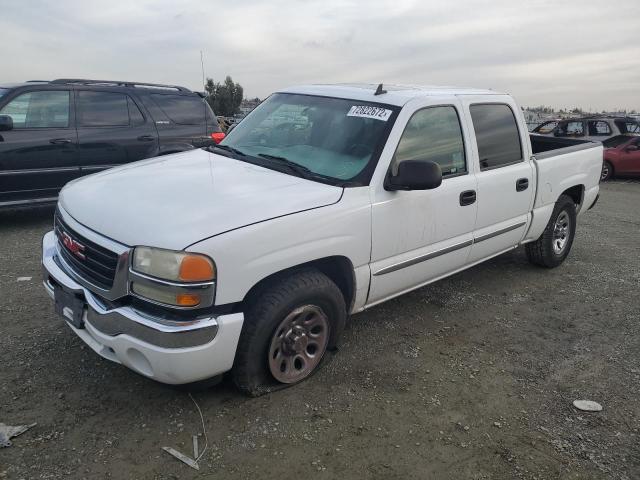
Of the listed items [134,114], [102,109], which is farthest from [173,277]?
[134,114]

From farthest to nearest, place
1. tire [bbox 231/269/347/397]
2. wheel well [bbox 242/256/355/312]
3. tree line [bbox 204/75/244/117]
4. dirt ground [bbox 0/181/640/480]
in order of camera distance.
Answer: tree line [bbox 204/75/244/117], wheel well [bbox 242/256/355/312], tire [bbox 231/269/347/397], dirt ground [bbox 0/181/640/480]

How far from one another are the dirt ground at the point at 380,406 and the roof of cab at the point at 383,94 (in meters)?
1.75

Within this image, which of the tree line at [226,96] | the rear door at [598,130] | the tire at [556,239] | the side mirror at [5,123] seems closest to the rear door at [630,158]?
the rear door at [598,130]

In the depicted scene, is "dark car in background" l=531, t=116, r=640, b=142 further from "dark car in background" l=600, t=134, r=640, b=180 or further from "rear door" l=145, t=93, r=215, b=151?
"rear door" l=145, t=93, r=215, b=151

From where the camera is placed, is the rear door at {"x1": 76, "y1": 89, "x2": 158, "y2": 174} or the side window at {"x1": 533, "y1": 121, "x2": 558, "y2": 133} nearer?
the rear door at {"x1": 76, "y1": 89, "x2": 158, "y2": 174}

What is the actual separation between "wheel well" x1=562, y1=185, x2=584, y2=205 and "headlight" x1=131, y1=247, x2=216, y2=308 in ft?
14.7

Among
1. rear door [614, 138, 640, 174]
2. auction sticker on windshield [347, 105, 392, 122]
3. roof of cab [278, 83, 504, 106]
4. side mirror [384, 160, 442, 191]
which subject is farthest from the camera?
rear door [614, 138, 640, 174]

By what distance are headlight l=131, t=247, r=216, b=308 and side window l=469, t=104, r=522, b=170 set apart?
2.56 metres

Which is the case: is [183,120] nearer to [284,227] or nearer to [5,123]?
[5,123]

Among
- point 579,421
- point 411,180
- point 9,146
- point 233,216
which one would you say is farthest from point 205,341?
point 9,146

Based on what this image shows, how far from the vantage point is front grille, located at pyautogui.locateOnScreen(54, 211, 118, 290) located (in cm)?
263

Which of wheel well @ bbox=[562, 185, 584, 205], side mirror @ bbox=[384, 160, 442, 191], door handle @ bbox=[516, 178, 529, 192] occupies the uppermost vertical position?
side mirror @ bbox=[384, 160, 442, 191]

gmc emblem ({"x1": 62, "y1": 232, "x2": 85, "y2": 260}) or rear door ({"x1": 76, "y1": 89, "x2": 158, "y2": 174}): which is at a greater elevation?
rear door ({"x1": 76, "y1": 89, "x2": 158, "y2": 174})

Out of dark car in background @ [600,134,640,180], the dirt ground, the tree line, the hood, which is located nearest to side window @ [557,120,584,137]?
dark car in background @ [600,134,640,180]
